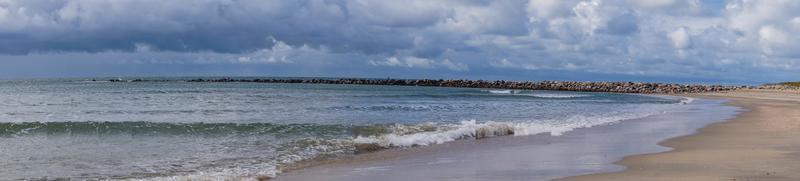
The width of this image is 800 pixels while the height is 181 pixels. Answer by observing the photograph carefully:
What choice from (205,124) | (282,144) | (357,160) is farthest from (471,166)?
(205,124)

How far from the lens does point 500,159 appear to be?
12.9 m

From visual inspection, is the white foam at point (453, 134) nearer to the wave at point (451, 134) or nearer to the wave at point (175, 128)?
the wave at point (451, 134)

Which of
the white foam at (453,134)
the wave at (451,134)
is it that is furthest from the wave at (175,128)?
the white foam at (453,134)

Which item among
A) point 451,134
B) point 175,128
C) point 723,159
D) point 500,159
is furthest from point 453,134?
point 175,128

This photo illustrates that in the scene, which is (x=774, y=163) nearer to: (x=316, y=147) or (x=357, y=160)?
(x=357, y=160)

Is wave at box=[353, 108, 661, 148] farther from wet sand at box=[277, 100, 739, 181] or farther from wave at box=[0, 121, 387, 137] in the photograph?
wave at box=[0, 121, 387, 137]

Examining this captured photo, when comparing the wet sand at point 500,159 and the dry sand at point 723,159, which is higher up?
the dry sand at point 723,159

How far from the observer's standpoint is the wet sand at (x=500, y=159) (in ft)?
35.5

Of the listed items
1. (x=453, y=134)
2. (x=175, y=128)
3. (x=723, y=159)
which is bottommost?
(x=175, y=128)

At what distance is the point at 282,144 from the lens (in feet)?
53.3

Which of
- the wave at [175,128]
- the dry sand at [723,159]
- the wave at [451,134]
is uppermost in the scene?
the dry sand at [723,159]

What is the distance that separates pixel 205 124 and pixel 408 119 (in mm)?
7638

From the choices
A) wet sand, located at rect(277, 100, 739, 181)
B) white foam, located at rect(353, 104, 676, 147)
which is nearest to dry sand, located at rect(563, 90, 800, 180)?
wet sand, located at rect(277, 100, 739, 181)

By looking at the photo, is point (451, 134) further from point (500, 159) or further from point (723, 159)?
point (723, 159)
